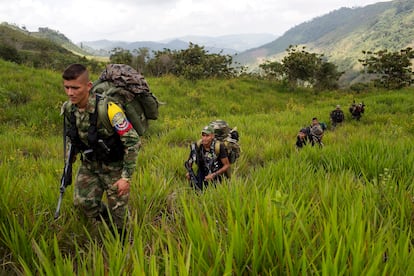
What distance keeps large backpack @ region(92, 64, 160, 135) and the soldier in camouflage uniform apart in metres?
0.20

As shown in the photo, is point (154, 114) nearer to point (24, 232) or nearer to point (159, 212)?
point (159, 212)

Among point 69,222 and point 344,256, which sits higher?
point 344,256

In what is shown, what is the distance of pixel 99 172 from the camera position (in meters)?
3.25

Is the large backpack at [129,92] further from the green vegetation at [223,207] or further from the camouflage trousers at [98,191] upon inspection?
the green vegetation at [223,207]

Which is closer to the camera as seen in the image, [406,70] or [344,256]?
[344,256]

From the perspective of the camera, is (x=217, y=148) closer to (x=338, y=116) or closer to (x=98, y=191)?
(x=98, y=191)

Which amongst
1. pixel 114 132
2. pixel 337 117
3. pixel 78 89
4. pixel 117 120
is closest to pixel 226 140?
pixel 114 132

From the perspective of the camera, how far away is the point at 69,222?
8.82 feet

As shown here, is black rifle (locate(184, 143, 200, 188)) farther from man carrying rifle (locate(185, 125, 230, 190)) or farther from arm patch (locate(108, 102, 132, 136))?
arm patch (locate(108, 102, 132, 136))

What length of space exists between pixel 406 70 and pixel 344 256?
28790 mm

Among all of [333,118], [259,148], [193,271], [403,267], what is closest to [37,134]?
[259,148]

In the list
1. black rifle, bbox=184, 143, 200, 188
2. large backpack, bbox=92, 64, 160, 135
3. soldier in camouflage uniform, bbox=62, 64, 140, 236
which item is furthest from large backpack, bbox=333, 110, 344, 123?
soldier in camouflage uniform, bbox=62, 64, 140, 236

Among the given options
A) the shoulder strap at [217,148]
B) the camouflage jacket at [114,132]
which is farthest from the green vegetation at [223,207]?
the shoulder strap at [217,148]

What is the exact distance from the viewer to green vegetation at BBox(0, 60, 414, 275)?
1530mm
